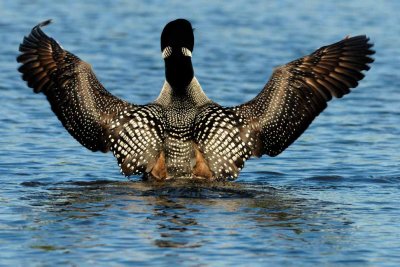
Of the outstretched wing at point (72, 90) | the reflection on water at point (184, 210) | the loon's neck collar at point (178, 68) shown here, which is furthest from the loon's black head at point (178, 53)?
the reflection on water at point (184, 210)

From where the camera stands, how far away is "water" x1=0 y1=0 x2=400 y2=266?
7.40 m

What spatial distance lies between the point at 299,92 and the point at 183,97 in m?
1.00

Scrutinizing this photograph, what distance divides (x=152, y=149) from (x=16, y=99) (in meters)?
4.64

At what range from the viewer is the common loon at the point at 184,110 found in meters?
9.30

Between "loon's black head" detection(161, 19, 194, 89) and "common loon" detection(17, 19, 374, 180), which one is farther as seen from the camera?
"loon's black head" detection(161, 19, 194, 89)

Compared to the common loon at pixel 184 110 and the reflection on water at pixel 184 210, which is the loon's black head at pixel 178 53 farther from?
the reflection on water at pixel 184 210

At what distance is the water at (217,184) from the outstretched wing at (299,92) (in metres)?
0.46

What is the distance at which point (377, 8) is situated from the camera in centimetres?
1945

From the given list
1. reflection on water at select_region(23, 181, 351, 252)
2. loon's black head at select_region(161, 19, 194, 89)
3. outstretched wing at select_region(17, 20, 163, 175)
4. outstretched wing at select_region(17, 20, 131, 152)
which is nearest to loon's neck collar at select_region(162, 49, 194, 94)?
loon's black head at select_region(161, 19, 194, 89)

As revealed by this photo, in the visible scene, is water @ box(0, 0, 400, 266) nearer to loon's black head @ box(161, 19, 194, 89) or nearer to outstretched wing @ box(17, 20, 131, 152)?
outstretched wing @ box(17, 20, 131, 152)

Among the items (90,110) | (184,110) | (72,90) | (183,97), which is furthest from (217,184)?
(72,90)

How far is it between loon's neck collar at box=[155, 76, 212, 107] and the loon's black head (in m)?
0.04

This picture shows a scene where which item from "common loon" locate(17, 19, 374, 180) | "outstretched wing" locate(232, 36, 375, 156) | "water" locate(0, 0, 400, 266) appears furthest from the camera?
"outstretched wing" locate(232, 36, 375, 156)

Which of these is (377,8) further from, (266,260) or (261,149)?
(266,260)
